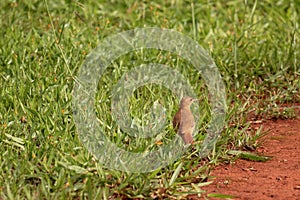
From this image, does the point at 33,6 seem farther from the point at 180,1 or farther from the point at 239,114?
the point at 239,114

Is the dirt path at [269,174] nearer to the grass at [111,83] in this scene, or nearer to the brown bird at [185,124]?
the grass at [111,83]

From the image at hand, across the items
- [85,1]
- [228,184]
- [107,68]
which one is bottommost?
[228,184]

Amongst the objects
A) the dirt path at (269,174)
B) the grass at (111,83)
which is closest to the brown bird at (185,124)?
the grass at (111,83)

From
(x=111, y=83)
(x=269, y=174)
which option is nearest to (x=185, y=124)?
(x=269, y=174)

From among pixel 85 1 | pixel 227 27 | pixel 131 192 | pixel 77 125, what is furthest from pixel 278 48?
pixel 131 192

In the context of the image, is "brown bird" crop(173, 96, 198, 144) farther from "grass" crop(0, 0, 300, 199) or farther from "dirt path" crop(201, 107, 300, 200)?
"dirt path" crop(201, 107, 300, 200)

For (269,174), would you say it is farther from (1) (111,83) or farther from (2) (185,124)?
(1) (111,83)

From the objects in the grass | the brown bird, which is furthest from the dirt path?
the brown bird
